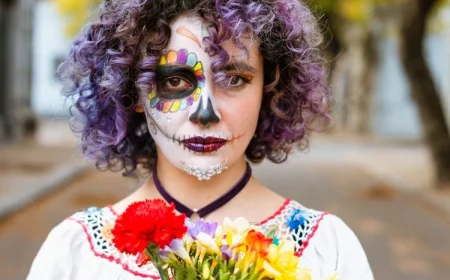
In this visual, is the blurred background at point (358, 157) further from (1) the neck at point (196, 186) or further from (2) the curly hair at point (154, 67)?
(1) the neck at point (196, 186)

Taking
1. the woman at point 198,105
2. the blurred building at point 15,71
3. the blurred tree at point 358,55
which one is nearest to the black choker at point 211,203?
the woman at point 198,105

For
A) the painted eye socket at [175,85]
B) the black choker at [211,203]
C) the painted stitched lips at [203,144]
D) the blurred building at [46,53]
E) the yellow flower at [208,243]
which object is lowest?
the blurred building at [46,53]

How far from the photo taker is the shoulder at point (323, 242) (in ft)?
7.15

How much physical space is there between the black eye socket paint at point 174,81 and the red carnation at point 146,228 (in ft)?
1.71

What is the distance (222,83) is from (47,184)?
12209mm

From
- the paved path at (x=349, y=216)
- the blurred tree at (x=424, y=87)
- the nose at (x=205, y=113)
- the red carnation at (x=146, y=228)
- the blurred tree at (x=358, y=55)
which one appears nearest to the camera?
the red carnation at (x=146, y=228)

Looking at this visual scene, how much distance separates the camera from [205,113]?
82.0 inches

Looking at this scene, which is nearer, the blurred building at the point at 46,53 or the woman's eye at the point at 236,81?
the woman's eye at the point at 236,81

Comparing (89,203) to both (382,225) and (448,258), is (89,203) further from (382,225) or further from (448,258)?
(448,258)

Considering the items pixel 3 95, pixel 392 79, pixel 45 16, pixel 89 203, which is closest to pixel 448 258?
pixel 89 203

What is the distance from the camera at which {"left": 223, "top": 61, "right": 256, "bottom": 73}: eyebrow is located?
2111 mm

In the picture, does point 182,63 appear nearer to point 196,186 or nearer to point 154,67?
point 154,67

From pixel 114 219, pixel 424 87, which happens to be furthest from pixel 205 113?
pixel 424 87

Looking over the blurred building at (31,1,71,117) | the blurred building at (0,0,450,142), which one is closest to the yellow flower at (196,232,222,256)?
the blurred building at (0,0,450,142)
